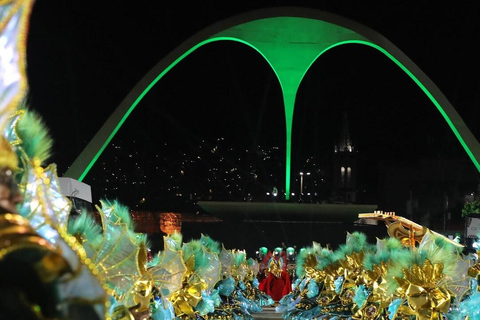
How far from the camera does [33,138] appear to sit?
125 centimetres

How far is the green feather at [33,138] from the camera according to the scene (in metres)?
1.24

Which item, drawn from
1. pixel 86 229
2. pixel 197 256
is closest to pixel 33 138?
pixel 86 229

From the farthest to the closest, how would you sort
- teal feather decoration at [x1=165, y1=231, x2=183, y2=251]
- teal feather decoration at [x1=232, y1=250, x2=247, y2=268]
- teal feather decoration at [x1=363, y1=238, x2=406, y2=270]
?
A: teal feather decoration at [x1=232, y1=250, x2=247, y2=268]
teal feather decoration at [x1=363, y1=238, x2=406, y2=270]
teal feather decoration at [x1=165, y1=231, x2=183, y2=251]

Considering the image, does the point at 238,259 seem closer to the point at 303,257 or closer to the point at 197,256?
the point at 303,257

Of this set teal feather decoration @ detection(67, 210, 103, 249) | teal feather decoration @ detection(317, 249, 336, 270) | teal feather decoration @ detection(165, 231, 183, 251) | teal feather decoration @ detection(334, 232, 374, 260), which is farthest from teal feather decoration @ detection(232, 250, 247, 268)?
teal feather decoration @ detection(67, 210, 103, 249)

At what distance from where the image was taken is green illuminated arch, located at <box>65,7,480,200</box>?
24.8m

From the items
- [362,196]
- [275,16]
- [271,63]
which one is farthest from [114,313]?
[362,196]

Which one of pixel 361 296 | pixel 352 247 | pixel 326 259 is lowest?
pixel 326 259

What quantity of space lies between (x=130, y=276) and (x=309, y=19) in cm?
2371

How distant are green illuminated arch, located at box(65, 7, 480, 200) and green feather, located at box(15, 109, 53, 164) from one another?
22.1 meters

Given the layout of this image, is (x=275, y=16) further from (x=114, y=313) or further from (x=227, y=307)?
(x=114, y=313)

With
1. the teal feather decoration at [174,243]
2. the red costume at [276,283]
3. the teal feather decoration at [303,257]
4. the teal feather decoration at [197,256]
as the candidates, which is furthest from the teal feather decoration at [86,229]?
the red costume at [276,283]

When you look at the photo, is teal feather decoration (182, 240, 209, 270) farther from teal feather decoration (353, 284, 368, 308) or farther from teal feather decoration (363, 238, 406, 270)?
teal feather decoration (353, 284, 368, 308)

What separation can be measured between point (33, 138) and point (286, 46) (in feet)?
87.3
